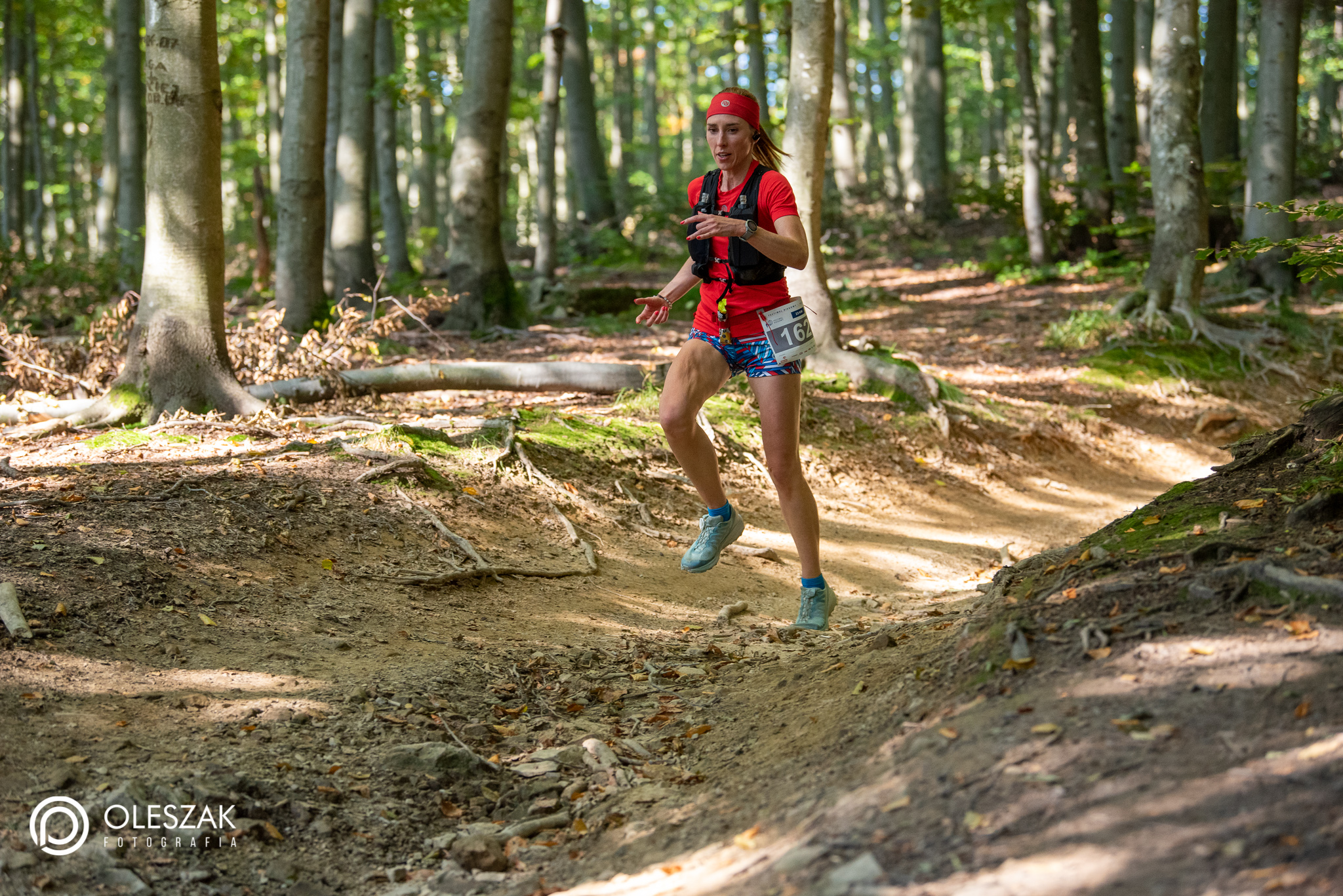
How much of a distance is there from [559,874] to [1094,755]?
5.18 feet

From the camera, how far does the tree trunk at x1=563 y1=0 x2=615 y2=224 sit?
22.9m

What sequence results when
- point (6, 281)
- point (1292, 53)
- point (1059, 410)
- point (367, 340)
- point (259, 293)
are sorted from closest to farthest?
point (367, 340), point (1059, 410), point (6, 281), point (1292, 53), point (259, 293)

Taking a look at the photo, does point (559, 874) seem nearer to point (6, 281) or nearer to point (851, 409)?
point (851, 409)

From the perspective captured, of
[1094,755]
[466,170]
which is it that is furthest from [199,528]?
[466,170]

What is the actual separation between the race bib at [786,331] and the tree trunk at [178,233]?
14.1 feet

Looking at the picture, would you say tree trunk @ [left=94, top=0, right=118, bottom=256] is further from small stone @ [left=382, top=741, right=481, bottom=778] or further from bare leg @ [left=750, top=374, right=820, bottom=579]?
small stone @ [left=382, top=741, right=481, bottom=778]

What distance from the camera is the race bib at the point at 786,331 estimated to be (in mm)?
4258

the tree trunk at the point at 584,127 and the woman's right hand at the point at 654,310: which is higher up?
the tree trunk at the point at 584,127

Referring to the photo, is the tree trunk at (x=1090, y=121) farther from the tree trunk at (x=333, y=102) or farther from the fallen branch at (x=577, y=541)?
the fallen branch at (x=577, y=541)

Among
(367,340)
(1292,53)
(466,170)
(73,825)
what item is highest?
(1292,53)

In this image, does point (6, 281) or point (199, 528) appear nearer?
point (199, 528)

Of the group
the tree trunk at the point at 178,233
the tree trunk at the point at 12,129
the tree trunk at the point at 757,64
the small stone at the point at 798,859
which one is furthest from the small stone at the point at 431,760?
the tree trunk at the point at 12,129

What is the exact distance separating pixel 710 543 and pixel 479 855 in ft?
7.04

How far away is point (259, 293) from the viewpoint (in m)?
15.5
